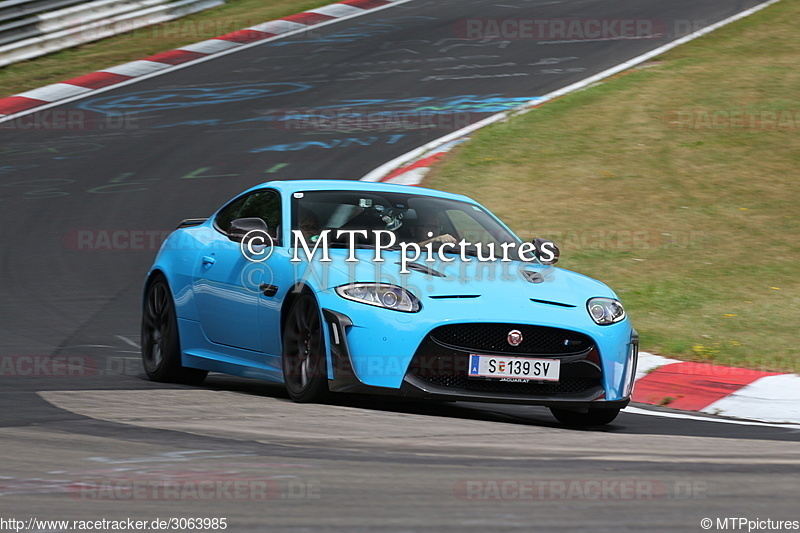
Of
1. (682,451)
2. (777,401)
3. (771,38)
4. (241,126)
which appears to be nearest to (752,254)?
(777,401)

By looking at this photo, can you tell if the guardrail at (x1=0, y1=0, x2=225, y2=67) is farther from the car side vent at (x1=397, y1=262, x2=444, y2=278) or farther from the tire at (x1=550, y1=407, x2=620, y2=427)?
the tire at (x1=550, y1=407, x2=620, y2=427)

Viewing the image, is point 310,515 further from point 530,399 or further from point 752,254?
point 752,254

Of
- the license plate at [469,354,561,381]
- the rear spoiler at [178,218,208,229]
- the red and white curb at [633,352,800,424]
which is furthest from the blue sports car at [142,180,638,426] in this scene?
A: the red and white curb at [633,352,800,424]

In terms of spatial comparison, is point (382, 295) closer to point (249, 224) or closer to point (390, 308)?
point (390, 308)

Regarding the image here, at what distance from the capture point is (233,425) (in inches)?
232

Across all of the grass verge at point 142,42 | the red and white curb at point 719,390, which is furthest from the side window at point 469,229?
the grass verge at point 142,42

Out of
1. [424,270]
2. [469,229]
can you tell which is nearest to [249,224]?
[424,270]

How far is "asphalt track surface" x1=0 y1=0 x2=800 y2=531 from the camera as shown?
4.21 metres

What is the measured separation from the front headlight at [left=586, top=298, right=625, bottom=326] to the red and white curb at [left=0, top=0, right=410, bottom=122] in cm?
1292

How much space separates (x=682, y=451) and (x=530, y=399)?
1.07 m

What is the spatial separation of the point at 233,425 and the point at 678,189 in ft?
29.6

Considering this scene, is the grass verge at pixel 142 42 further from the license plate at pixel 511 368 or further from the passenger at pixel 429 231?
the license plate at pixel 511 368

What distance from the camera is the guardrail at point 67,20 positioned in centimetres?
2080

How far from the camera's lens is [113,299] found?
Answer: 417 inches
